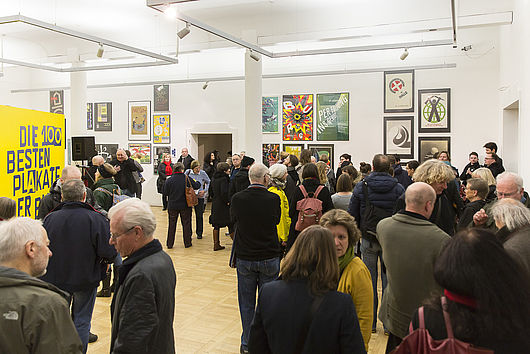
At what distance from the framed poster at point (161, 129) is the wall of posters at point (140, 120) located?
9.6 inches

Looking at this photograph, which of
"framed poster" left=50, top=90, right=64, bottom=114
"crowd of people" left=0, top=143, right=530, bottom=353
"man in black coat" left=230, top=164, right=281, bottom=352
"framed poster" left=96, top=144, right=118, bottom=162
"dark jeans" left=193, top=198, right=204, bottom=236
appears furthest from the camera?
"framed poster" left=50, top=90, right=64, bottom=114

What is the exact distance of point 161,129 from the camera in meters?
16.8

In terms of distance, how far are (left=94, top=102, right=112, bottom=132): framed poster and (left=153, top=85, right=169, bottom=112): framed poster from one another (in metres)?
1.93

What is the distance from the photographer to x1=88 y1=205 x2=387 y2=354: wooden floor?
4.87 meters

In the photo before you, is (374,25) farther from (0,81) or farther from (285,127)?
(0,81)

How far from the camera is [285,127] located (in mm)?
15000

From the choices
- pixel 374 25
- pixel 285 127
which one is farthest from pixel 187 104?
pixel 374 25

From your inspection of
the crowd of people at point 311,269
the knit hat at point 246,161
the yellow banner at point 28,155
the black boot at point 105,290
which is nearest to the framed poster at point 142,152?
the knit hat at point 246,161

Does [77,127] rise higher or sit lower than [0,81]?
lower

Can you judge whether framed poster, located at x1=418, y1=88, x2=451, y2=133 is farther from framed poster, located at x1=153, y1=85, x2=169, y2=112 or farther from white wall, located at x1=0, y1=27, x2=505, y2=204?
framed poster, located at x1=153, y1=85, x2=169, y2=112

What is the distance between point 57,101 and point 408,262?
17.9m

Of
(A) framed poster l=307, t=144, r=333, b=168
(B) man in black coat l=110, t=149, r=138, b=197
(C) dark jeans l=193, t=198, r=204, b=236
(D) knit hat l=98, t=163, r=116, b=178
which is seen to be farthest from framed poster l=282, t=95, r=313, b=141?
Answer: (D) knit hat l=98, t=163, r=116, b=178

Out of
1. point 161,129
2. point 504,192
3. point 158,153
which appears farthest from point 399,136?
point 504,192

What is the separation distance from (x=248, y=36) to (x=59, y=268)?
8.55 m
